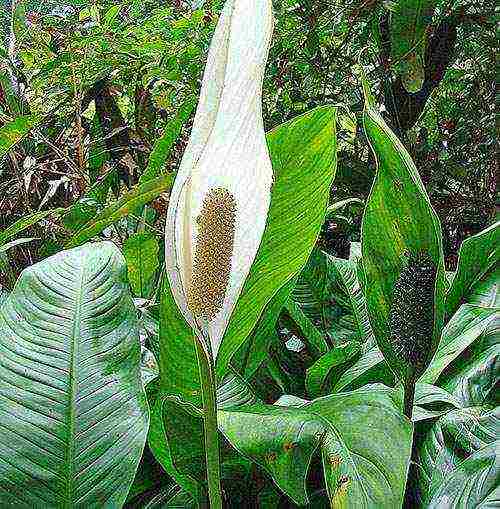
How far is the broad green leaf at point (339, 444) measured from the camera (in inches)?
17.9

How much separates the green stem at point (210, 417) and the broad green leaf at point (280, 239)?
15cm

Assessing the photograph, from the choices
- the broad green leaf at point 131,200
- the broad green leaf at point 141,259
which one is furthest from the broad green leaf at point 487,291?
the broad green leaf at point 141,259

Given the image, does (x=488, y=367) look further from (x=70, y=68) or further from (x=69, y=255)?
(x=70, y=68)

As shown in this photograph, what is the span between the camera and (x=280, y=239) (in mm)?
674

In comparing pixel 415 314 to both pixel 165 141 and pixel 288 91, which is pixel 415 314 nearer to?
pixel 165 141

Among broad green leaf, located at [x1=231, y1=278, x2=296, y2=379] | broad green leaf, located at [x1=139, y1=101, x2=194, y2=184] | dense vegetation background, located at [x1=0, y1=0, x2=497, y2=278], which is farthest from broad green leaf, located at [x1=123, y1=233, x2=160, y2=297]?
broad green leaf, located at [x1=231, y1=278, x2=296, y2=379]

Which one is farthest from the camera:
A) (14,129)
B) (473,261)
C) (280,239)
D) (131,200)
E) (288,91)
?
(288,91)

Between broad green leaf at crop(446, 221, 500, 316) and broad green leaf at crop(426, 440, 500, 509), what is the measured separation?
30 cm

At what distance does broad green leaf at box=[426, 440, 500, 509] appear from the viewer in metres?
0.47

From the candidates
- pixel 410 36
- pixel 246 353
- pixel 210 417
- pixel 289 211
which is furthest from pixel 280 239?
pixel 410 36

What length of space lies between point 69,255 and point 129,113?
127 cm

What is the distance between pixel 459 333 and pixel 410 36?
0.61m

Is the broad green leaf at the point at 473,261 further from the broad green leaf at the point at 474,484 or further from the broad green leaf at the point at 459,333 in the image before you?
the broad green leaf at the point at 474,484

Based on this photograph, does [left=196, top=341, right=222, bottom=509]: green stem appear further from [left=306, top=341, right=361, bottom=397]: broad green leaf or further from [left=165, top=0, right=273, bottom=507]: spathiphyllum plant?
[left=306, top=341, right=361, bottom=397]: broad green leaf
